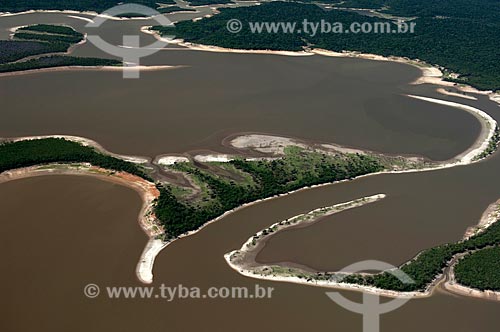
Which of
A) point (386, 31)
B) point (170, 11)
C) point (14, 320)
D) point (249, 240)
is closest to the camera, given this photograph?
point (14, 320)

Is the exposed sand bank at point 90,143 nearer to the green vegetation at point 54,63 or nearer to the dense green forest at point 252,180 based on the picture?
the dense green forest at point 252,180

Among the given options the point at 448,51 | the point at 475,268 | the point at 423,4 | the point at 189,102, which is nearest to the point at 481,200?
the point at 475,268

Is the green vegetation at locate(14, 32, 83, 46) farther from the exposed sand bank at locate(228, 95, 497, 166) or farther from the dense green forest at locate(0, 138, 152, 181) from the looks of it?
the exposed sand bank at locate(228, 95, 497, 166)

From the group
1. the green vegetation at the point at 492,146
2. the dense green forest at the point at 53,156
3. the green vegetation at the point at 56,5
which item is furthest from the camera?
the green vegetation at the point at 56,5

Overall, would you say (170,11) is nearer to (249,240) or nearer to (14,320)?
(249,240)

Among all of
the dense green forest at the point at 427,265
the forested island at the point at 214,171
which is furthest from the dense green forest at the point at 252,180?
the dense green forest at the point at 427,265
